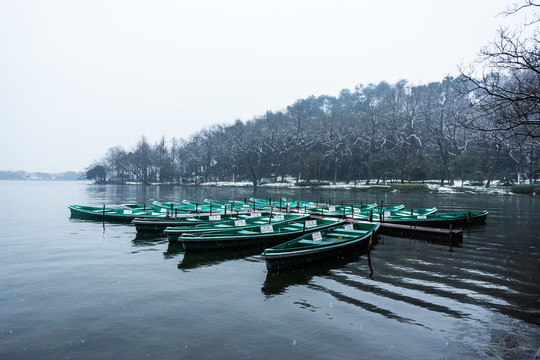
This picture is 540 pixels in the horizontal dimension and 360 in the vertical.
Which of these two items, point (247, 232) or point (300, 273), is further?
point (247, 232)

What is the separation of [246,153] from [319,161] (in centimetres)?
1942

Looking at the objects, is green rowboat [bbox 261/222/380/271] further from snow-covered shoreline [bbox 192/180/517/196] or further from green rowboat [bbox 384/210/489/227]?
snow-covered shoreline [bbox 192/180/517/196]

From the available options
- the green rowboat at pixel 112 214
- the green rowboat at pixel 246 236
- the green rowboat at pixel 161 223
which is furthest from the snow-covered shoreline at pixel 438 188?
the green rowboat at pixel 161 223

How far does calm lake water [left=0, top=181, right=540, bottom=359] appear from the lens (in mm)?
7125

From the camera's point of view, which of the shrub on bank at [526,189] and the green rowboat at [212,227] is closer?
the green rowboat at [212,227]

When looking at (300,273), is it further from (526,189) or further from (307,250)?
(526,189)

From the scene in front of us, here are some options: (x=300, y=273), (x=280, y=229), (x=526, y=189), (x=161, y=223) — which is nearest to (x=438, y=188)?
(x=526, y=189)

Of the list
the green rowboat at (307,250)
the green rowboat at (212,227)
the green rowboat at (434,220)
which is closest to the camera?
the green rowboat at (307,250)

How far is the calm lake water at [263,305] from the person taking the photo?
281 inches

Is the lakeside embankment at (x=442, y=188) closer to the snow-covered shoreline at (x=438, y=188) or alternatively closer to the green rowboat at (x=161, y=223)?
the snow-covered shoreline at (x=438, y=188)

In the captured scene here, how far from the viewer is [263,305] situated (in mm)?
9367

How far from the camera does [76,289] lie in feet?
35.1

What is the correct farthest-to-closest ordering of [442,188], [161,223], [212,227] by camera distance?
[442,188]
[161,223]
[212,227]

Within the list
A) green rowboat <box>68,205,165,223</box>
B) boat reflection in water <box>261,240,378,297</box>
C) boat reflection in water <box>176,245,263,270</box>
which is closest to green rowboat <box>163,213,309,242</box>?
boat reflection in water <box>176,245,263,270</box>
